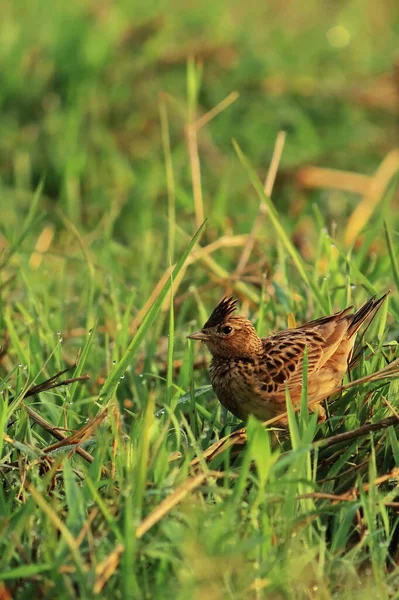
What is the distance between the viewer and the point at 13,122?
26.6ft

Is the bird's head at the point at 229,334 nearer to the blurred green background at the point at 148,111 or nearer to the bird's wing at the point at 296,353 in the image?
the bird's wing at the point at 296,353

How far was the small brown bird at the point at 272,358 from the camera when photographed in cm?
446

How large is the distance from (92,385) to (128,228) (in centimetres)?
286

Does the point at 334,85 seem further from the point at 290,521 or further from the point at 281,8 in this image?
the point at 290,521

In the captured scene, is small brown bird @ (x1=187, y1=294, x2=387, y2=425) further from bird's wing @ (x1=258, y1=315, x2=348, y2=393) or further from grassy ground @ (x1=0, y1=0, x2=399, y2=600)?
grassy ground @ (x1=0, y1=0, x2=399, y2=600)

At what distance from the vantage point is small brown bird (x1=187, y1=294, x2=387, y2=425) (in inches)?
176

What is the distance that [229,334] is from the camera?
4707 mm

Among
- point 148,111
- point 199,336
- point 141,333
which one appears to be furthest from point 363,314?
point 148,111

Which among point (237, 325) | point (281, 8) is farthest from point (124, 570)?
point (281, 8)

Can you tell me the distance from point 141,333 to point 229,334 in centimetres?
63

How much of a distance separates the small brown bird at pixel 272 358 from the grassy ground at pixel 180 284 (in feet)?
0.37

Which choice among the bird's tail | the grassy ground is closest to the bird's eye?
the grassy ground

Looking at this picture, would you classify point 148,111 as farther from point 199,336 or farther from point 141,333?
point 141,333

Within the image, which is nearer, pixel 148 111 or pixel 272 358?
pixel 272 358
